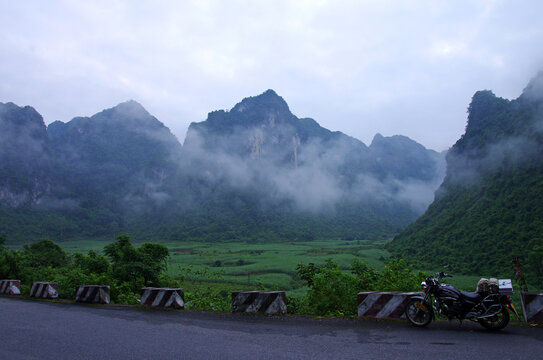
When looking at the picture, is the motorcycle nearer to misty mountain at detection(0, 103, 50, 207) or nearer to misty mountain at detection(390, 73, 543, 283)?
misty mountain at detection(390, 73, 543, 283)

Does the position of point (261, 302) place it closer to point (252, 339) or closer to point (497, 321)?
point (252, 339)

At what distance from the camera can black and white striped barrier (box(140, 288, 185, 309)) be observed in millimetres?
7859

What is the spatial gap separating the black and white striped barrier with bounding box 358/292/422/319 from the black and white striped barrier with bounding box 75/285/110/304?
7002mm

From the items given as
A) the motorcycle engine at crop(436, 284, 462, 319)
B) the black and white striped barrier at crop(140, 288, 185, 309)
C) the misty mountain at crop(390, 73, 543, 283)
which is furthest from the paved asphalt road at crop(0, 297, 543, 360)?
the misty mountain at crop(390, 73, 543, 283)

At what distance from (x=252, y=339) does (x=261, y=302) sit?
1998mm

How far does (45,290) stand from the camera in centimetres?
1062

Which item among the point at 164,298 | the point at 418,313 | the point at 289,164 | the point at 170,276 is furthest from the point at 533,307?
the point at 289,164

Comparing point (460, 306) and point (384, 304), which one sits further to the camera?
point (384, 304)

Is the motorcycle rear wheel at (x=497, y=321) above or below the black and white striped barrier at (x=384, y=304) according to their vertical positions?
above

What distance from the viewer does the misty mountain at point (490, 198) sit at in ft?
118

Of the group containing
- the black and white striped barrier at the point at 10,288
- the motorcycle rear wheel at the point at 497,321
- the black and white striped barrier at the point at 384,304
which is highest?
A: the motorcycle rear wheel at the point at 497,321

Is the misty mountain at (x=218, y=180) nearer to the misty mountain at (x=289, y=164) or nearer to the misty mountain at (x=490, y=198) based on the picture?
the misty mountain at (x=289, y=164)

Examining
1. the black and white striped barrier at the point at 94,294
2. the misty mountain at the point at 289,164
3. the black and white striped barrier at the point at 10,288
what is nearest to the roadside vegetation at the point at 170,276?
the black and white striped barrier at the point at 10,288

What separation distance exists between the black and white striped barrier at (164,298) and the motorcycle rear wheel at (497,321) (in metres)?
6.18
